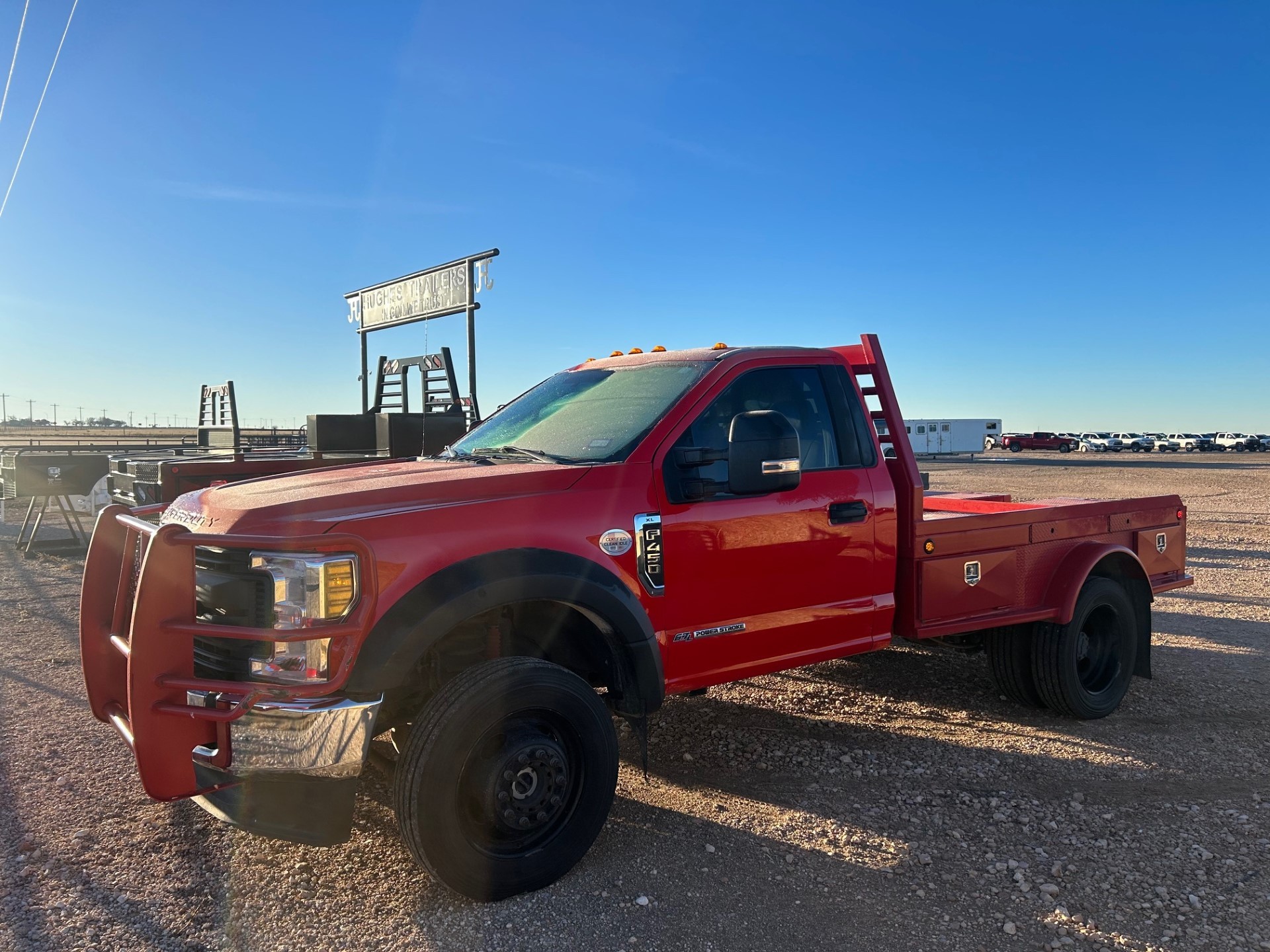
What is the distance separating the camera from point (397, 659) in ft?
9.67

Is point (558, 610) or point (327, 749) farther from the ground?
point (558, 610)

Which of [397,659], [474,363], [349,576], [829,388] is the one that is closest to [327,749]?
[397,659]

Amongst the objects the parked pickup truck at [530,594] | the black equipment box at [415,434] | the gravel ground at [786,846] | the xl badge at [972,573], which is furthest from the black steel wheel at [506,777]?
the black equipment box at [415,434]

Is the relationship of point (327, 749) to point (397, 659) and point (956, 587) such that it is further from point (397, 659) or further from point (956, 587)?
point (956, 587)

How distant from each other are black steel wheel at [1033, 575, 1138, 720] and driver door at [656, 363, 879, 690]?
1.45 metres

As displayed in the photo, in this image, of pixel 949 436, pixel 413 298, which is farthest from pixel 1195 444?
pixel 413 298

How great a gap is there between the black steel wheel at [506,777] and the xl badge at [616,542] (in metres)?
0.48

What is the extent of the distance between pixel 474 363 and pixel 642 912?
8431 millimetres

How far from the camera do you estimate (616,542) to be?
3.50 m

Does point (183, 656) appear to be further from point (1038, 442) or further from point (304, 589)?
point (1038, 442)

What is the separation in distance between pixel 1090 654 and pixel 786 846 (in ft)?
9.24

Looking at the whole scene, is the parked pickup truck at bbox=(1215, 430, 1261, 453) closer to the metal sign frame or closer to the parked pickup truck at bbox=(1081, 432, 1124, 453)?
the parked pickup truck at bbox=(1081, 432, 1124, 453)

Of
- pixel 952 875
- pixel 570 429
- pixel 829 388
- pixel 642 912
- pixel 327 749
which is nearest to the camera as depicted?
pixel 327 749

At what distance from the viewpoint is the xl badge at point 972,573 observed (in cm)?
471
